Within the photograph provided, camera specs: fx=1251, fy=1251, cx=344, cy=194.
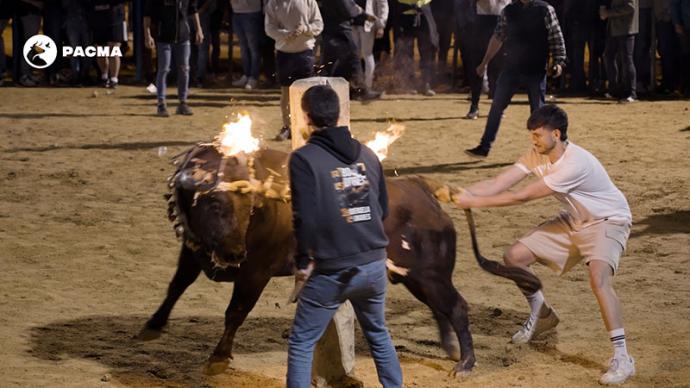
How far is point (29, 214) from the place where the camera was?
11.6 meters

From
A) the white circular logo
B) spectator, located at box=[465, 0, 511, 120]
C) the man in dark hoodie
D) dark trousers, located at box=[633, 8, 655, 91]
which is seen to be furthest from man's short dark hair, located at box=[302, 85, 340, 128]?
the white circular logo

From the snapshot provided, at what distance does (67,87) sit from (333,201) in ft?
55.5

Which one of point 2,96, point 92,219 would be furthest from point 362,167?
point 2,96

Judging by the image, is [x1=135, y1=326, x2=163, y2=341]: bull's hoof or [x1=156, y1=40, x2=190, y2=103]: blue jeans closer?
[x1=135, y1=326, x2=163, y2=341]: bull's hoof

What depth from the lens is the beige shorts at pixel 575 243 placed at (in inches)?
283

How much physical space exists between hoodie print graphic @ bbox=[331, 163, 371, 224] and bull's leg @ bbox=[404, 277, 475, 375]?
1347 mm

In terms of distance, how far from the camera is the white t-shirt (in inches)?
281

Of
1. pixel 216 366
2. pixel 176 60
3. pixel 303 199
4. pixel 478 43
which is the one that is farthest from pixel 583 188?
pixel 176 60

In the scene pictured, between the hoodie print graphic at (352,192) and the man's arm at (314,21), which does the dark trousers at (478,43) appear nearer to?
the man's arm at (314,21)

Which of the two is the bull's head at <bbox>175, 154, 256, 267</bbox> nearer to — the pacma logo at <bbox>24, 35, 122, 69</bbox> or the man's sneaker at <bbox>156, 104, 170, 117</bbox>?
the man's sneaker at <bbox>156, 104, 170, 117</bbox>

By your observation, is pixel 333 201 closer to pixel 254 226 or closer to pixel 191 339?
pixel 254 226

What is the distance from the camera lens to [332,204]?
5848 mm

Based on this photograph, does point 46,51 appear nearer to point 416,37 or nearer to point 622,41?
point 416,37

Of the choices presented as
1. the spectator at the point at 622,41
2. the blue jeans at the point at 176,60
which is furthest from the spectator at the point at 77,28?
the spectator at the point at 622,41
